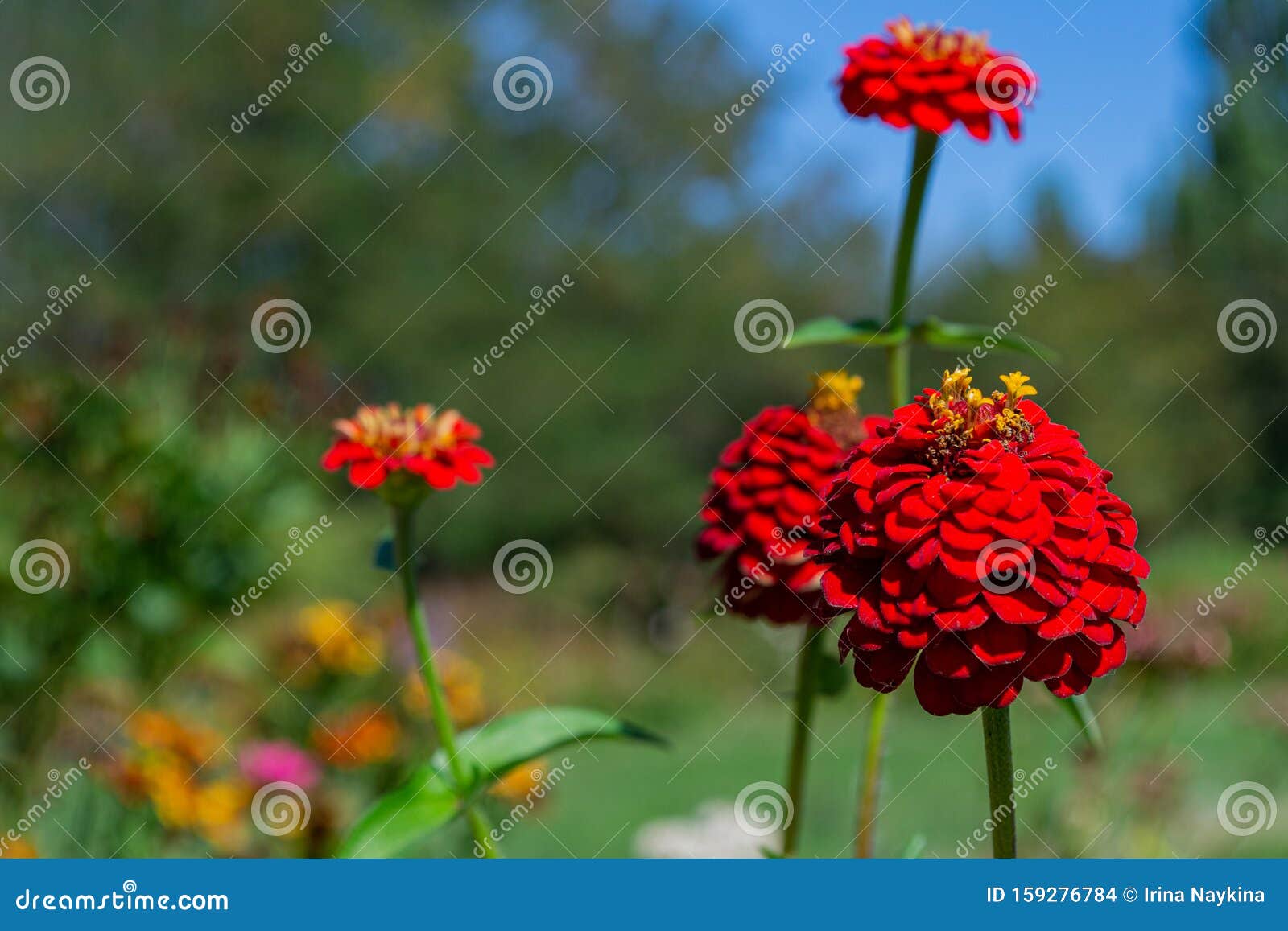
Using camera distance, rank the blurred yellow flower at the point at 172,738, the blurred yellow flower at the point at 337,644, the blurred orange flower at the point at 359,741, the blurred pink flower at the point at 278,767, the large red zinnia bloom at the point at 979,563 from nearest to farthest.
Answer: the large red zinnia bloom at the point at 979,563 < the blurred yellow flower at the point at 172,738 < the blurred pink flower at the point at 278,767 < the blurred orange flower at the point at 359,741 < the blurred yellow flower at the point at 337,644

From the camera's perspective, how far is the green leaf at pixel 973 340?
4.16 ft

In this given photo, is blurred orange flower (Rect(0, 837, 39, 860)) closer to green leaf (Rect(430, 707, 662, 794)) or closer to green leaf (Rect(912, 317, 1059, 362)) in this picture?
green leaf (Rect(430, 707, 662, 794))

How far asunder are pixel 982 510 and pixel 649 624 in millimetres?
10511

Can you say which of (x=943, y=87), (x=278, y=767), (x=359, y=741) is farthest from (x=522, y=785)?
(x=943, y=87)

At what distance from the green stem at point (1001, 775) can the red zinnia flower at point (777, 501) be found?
0.34m

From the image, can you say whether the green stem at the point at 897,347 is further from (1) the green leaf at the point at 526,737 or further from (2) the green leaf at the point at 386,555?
(2) the green leaf at the point at 386,555

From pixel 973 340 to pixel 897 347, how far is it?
4.2 inches

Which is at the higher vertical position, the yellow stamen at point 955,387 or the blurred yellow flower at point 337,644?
the yellow stamen at point 955,387

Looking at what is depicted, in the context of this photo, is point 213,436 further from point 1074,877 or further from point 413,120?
point 413,120

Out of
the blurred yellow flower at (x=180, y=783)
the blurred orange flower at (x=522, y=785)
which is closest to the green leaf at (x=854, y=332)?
the blurred orange flower at (x=522, y=785)

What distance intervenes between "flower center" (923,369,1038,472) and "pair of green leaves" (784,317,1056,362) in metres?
0.28

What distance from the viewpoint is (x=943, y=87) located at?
141 cm

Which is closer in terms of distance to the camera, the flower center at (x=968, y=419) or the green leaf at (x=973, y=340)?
the flower center at (x=968, y=419)

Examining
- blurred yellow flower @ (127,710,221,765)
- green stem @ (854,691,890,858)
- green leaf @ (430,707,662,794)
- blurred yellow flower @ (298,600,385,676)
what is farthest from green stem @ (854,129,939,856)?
blurred yellow flower @ (298,600,385,676)
